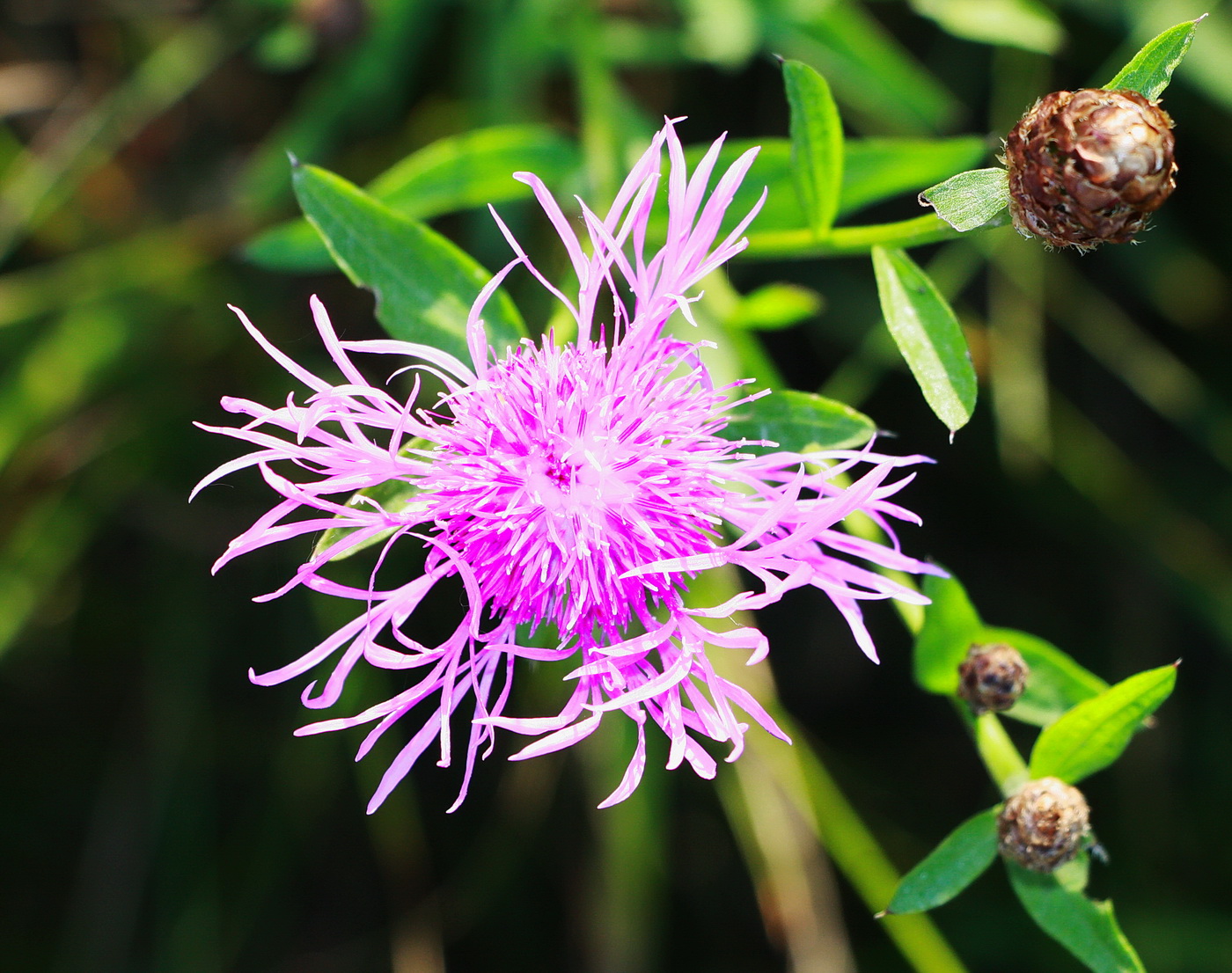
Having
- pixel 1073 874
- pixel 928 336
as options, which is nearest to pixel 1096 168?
pixel 928 336

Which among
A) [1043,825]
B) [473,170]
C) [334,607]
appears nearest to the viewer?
[1043,825]

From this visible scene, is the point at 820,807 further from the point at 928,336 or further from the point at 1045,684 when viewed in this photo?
the point at 928,336

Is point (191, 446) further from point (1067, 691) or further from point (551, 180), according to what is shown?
point (1067, 691)

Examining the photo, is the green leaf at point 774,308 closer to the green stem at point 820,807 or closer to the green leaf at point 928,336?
the green leaf at point 928,336

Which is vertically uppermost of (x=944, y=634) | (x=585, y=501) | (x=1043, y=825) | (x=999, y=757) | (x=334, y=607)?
(x=334, y=607)

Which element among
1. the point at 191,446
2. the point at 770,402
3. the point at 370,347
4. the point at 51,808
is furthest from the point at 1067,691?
the point at 51,808

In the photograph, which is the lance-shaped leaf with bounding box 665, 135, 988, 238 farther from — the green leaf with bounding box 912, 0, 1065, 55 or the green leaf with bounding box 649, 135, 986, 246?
the green leaf with bounding box 912, 0, 1065, 55
